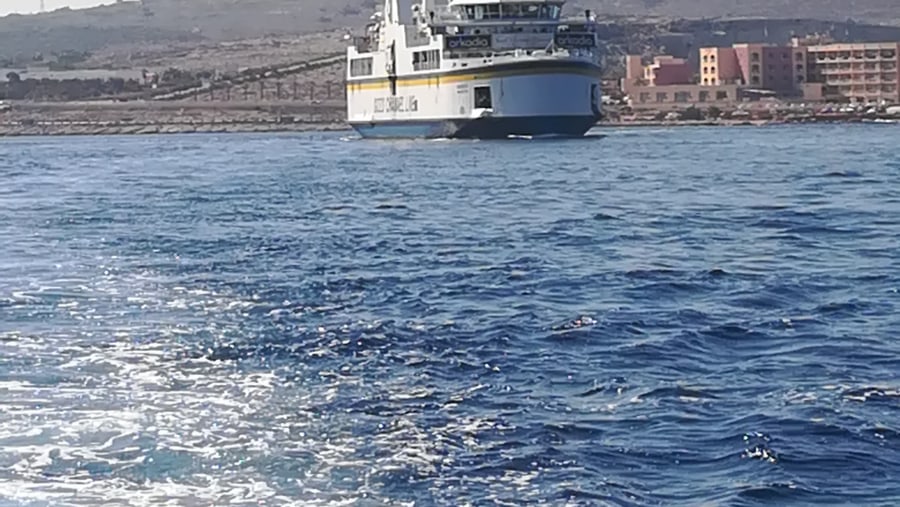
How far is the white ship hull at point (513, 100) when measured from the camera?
1944 inches

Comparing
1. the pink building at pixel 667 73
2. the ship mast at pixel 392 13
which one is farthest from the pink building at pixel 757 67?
the ship mast at pixel 392 13

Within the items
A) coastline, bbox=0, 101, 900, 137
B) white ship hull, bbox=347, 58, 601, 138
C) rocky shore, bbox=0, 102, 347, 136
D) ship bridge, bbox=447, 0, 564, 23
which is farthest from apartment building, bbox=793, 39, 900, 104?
white ship hull, bbox=347, 58, 601, 138

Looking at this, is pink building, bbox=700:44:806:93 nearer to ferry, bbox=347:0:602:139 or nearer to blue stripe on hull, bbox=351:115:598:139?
ferry, bbox=347:0:602:139

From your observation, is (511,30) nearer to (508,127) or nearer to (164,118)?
(508,127)

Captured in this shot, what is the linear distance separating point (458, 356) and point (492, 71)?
129 ft

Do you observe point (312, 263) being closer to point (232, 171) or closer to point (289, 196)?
point (289, 196)

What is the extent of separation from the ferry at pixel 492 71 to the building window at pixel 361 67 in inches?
159

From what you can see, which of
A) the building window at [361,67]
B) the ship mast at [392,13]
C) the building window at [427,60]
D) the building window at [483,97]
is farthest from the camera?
the building window at [361,67]

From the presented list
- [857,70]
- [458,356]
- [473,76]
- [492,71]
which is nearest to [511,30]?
[473,76]

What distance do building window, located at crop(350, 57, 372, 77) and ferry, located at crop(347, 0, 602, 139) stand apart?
13.3ft

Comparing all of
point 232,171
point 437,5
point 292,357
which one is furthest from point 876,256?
point 437,5

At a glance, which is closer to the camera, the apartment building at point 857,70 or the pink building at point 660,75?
the apartment building at point 857,70

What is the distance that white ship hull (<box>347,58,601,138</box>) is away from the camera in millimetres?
49366

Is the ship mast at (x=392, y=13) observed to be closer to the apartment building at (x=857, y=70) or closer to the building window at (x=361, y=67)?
the building window at (x=361, y=67)
